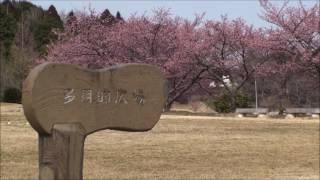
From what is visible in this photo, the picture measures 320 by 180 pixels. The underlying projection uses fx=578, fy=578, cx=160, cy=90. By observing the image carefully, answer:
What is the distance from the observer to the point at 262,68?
1139 inches

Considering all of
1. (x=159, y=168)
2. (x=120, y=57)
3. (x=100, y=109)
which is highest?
(x=120, y=57)

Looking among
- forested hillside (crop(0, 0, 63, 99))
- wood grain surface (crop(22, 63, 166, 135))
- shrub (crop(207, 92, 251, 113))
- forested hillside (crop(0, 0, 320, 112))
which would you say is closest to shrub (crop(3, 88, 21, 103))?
forested hillside (crop(0, 0, 63, 99))

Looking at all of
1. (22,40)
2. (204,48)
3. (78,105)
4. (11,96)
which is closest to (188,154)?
(78,105)

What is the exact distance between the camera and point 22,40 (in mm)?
50969

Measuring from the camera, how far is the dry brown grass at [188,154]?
10266 millimetres

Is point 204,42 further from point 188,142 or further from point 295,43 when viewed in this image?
point 188,142

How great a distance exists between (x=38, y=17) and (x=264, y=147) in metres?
51.4

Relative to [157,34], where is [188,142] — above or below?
below

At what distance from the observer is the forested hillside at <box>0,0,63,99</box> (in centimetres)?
4588

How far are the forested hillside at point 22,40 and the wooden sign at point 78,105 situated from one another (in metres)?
38.5

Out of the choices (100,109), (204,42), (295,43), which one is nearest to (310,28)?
(295,43)

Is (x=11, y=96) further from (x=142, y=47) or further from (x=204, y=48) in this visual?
(x=204, y=48)

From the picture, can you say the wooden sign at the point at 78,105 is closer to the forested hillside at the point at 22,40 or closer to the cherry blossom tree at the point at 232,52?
the cherry blossom tree at the point at 232,52

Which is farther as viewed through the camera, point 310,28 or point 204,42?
point 204,42
